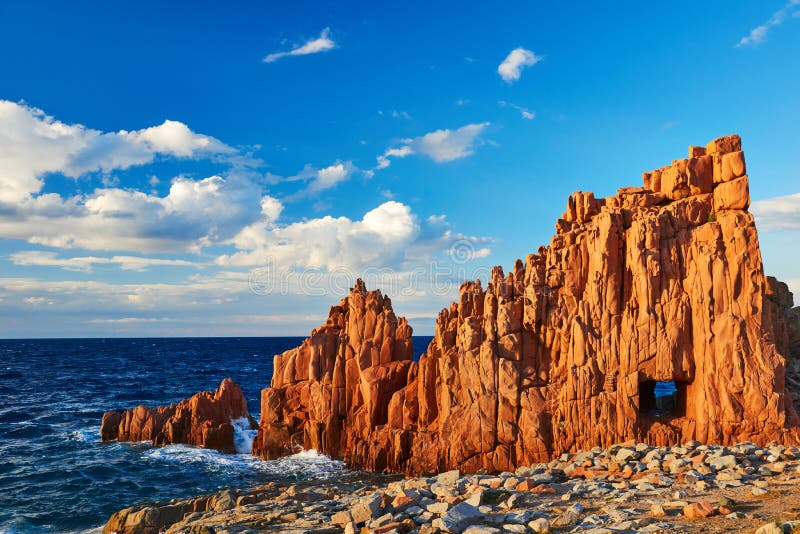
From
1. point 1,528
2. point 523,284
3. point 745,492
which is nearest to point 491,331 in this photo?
point 523,284

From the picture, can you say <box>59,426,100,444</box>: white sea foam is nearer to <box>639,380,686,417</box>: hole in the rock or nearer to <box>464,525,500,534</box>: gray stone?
<box>464,525,500,534</box>: gray stone

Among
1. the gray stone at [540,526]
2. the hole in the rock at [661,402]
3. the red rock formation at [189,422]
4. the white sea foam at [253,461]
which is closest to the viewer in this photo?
the gray stone at [540,526]

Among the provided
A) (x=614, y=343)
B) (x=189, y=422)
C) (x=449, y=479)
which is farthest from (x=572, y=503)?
(x=189, y=422)

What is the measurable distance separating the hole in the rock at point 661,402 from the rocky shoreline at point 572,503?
544cm

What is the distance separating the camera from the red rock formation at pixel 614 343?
30.6m

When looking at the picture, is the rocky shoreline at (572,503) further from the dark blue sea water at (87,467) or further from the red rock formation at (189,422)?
the red rock formation at (189,422)

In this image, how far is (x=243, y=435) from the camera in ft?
150

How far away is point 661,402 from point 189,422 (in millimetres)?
36219

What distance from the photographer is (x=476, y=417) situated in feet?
110

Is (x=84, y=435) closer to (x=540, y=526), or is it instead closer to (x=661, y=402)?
(x=540, y=526)

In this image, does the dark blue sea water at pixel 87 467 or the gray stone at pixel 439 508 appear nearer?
the gray stone at pixel 439 508

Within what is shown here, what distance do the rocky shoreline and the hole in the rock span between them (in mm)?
5437

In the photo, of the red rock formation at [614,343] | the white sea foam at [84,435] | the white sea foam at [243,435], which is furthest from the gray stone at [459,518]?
the white sea foam at [84,435]

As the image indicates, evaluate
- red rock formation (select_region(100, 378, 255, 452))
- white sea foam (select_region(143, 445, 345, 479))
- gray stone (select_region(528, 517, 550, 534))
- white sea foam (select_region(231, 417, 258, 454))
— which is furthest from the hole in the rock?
red rock formation (select_region(100, 378, 255, 452))
